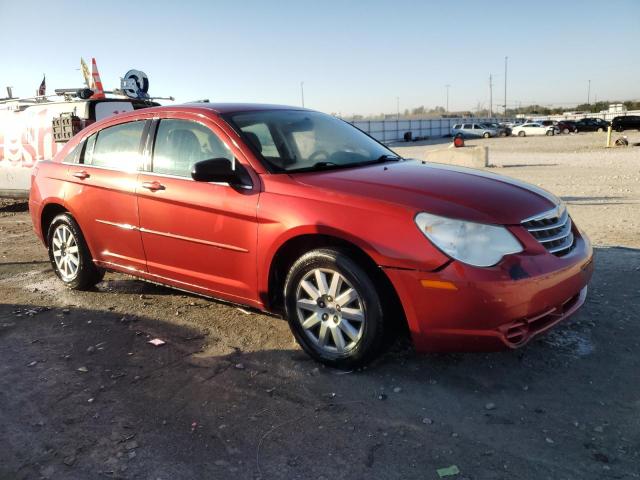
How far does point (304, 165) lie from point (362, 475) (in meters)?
2.19

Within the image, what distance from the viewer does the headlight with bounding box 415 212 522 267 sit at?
3021 mm

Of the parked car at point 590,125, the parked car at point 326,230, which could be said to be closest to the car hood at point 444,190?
the parked car at point 326,230

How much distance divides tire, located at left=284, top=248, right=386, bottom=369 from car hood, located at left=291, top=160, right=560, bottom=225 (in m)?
0.46

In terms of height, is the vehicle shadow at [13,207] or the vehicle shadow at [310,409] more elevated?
the vehicle shadow at [13,207]

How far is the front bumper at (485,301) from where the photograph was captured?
2969 mm

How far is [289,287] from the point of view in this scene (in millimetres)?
3627

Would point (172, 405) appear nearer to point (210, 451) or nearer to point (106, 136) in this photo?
point (210, 451)

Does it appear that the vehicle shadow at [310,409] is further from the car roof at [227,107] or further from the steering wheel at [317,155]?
the car roof at [227,107]

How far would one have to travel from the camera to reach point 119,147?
4816 millimetres

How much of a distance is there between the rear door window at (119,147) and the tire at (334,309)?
1.95 meters

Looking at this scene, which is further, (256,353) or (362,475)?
(256,353)

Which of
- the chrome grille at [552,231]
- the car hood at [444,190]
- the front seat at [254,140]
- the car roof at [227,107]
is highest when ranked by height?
the car roof at [227,107]

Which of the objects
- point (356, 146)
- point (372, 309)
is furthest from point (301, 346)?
point (356, 146)

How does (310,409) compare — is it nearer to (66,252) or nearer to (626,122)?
(66,252)
